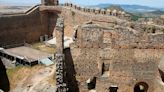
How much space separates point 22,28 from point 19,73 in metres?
7.89

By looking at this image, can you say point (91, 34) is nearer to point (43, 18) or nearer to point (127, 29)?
point (127, 29)

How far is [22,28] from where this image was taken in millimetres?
36312

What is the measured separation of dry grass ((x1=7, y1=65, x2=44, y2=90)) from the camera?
28891 mm

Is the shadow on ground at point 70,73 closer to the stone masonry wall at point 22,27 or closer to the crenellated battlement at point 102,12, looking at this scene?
the crenellated battlement at point 102,12

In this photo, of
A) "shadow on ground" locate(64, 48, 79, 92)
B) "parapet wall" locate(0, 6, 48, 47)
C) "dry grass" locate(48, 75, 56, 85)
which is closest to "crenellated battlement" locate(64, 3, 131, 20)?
"parapet wall" locate(0, 6, 48, 47)

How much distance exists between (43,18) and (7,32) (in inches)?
194

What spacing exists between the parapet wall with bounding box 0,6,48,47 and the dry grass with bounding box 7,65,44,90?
512 cm

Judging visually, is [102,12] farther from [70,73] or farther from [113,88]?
[113,88]

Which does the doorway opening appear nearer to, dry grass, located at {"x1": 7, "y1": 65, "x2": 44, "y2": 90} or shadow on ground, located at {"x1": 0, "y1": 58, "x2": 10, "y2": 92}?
dry grass, located at {"x1": 7, "y1": 65, "x2": 44, "y2": 90}

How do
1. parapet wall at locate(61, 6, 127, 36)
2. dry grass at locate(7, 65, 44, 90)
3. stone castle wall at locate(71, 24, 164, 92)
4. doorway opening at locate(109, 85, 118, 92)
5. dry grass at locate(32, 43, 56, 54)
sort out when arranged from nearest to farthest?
stone castle wall at locate(71, 24, 164, 92)
doorway opening at locate(109, 85, 118, 92)
dry grass at locate(7, 65, 44, 90)
parapet wall at locate(61, 6, 127, 36)
dry grass at locate(32, 43, 56, 54)

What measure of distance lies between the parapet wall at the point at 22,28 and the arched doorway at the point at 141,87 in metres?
15.6

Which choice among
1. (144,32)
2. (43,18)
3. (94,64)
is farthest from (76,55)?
(43,18)

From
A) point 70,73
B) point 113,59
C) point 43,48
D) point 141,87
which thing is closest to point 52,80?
point 70,73

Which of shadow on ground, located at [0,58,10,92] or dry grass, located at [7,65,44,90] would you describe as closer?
dry grass, located at [7,65,44,90]
